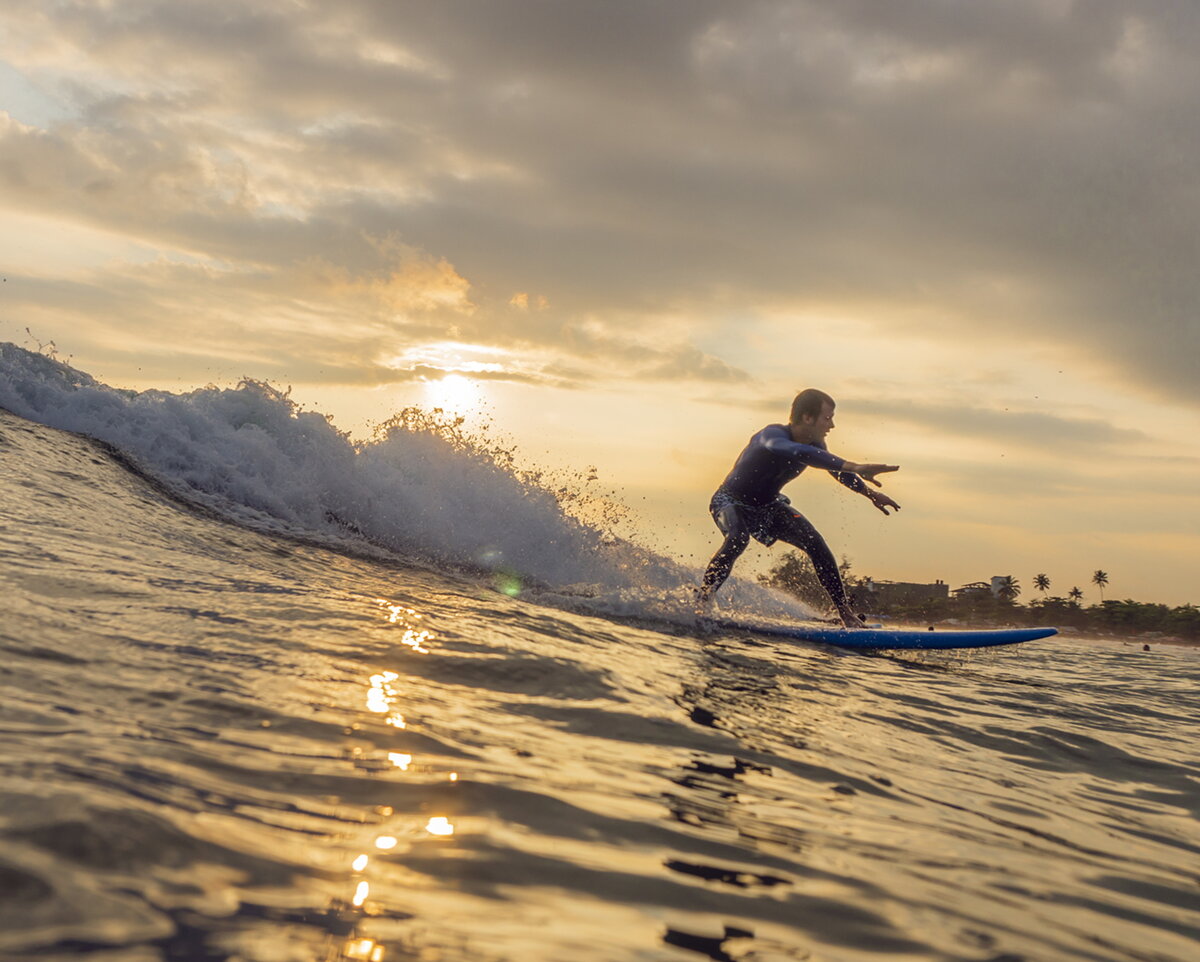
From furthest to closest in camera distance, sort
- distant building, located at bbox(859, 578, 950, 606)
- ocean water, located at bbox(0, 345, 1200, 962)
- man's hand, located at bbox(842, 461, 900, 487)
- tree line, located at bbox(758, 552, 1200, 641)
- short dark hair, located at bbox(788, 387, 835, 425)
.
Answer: distant building, located at bbox(859, 578, 950, 606), tree line, located at bbox(758, 552, 1200, 641), short dark hair, located at bbox(788, 387, 835, 425), man's hand, located at bbox(842, 461, 900, 487), ocean water, located at bbox(0, 345, 1200, 962)

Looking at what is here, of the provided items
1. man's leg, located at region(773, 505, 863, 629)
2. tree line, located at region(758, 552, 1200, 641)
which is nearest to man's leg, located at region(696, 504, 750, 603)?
man's leg, located at region(773, 505, 863, 629)

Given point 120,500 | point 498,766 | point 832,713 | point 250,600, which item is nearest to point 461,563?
point 120,500

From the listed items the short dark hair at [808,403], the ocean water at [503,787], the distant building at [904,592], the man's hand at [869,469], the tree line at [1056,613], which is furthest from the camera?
the distant building at [904,592]

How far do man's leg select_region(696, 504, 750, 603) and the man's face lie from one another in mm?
1060

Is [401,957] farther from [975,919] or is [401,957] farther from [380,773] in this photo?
[975,919]

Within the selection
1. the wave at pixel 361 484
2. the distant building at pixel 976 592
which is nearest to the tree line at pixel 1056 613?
the distant building at pixel 976 592

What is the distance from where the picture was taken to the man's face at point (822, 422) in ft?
28.0

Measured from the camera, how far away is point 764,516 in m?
8.79

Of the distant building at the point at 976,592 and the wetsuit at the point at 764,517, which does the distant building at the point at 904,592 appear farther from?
the wetsuit at the point at 764,517

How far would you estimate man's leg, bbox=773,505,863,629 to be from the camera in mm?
8625

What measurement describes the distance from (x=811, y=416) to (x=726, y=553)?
154 centimetres

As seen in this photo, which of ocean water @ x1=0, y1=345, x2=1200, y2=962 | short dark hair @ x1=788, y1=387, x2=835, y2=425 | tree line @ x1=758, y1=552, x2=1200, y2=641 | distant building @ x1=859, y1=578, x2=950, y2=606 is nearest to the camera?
ocean water @ x1=0, y1=345, x2=1200, y2=962

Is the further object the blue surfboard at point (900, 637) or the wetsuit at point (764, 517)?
the wetsuit at point (764, 517)

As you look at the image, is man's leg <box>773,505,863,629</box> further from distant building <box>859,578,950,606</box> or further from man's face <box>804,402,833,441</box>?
distant building <box>859,578,950,606</box>
